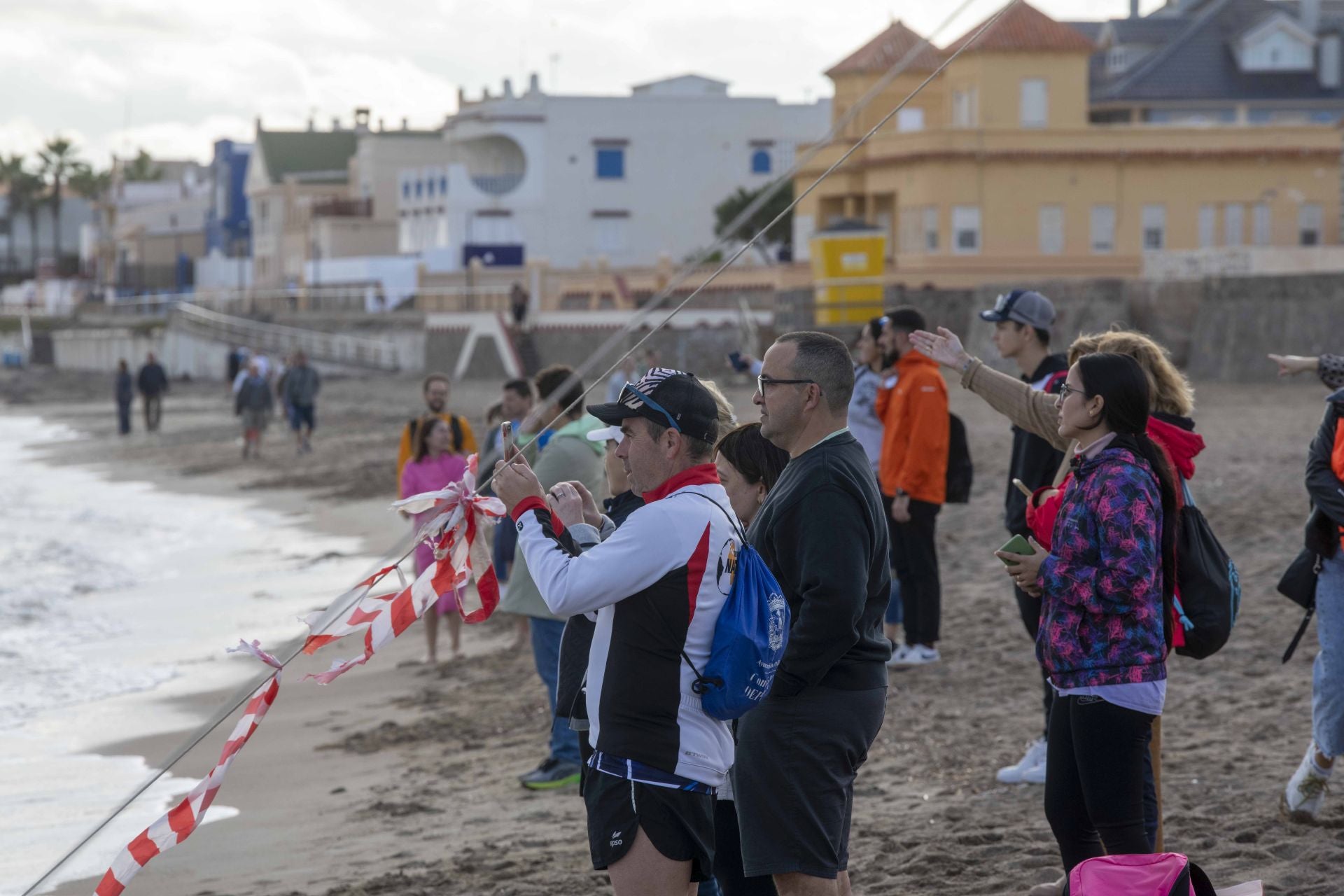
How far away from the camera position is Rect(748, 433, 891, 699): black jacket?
11.2ft

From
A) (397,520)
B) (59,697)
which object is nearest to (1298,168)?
(397,520)

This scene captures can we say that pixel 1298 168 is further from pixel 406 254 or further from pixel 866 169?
pixel 406 254

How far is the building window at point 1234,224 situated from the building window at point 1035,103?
492cm

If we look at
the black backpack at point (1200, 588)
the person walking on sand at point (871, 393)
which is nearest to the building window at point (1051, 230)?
the person walking on sand at point (871, 393)

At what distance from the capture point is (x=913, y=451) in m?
7.26

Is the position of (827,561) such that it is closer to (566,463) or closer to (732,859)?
(732,859)

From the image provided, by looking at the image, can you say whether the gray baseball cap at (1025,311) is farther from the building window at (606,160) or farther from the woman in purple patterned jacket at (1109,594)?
the building window at (606,160)

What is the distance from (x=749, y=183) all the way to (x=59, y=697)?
49.6 m

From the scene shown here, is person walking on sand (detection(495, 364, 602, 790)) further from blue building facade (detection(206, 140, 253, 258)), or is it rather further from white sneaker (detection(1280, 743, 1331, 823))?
blue building facade (detection(206, 140, 253, 258))

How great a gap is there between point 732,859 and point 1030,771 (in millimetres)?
2394

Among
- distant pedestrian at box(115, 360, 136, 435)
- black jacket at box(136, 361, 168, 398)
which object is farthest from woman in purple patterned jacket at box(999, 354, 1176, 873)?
black jacket at box(136, 361, 168, 398)

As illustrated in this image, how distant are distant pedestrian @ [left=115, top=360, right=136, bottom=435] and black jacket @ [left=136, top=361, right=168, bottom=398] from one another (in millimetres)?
264

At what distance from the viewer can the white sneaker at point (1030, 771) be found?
18.9 feet

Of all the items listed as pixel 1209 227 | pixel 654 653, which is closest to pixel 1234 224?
pixel 1209 227
